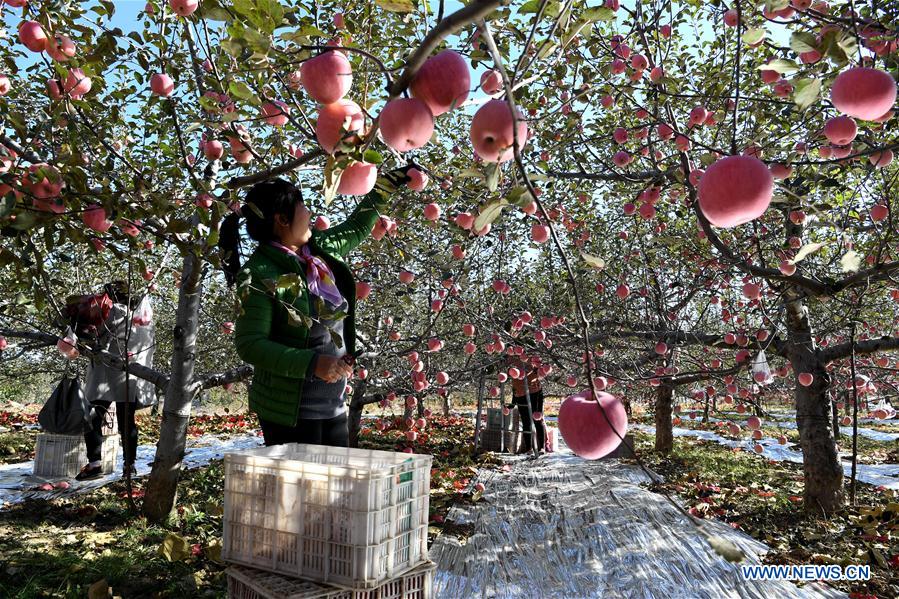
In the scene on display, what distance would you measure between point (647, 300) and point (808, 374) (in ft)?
5.39

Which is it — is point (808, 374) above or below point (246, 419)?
above

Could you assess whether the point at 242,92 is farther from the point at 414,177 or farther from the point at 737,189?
the point at 737,189

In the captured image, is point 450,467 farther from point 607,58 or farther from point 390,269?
point 607,58

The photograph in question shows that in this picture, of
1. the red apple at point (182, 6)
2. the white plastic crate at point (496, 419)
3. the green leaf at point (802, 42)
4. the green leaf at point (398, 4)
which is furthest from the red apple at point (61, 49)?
the white plastic crate at point (496, 419)

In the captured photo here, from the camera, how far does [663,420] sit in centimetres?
950

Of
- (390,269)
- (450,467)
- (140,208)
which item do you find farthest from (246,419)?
(140,208)

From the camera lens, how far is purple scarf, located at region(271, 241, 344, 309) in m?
2.43

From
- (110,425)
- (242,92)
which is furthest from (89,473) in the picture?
(242,92)

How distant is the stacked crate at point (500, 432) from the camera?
9.25 m

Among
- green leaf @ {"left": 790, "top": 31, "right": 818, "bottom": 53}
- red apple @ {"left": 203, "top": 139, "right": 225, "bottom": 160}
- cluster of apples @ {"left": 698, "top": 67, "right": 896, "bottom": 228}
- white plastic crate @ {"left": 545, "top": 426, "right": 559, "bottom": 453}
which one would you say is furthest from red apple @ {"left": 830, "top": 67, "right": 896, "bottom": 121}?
white plastic crate @ {"left": 545, "top": 426, "right": 559, "bottom": 453}

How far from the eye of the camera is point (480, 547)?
415cm

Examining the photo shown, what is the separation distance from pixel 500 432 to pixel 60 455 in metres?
6.16

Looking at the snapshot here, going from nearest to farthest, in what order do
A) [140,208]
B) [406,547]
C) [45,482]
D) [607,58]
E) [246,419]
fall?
[140,208]
[406,547]
[607,58]
[45,482]
[246,419]

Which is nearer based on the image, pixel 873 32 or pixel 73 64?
pixel 73 64
